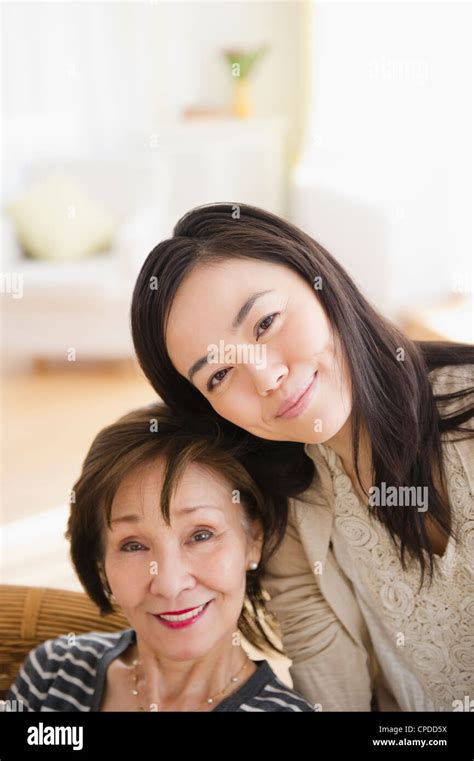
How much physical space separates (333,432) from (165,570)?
0.93ft

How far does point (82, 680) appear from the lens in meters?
1.43

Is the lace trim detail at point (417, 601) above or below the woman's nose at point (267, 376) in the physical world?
below

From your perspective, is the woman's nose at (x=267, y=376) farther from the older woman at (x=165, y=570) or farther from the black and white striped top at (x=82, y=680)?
the black and white striped top at (x=82, y=680)

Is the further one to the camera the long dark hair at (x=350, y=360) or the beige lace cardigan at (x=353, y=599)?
the beige lace cardigan at (x=353, y=599)

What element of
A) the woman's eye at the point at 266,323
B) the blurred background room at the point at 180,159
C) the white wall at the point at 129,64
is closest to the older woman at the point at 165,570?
the woman's eye at the point at 266,323

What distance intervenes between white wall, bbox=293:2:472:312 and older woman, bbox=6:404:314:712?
347 cm

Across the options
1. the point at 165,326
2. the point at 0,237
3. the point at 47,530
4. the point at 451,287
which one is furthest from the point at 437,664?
the point at 451,287

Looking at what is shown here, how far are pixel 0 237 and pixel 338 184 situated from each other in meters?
1.74

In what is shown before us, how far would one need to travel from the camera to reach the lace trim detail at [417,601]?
140cm

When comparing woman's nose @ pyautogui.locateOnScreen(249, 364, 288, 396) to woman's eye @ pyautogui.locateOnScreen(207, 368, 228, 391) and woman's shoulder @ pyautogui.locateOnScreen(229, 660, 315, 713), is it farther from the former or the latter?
woman's shoulder @ pyautogui.locateOnScreen(229, 660, 315, 713)

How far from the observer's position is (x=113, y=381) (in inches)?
186

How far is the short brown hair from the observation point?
4.30 ft

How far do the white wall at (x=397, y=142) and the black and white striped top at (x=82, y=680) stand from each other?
3.47 metres
